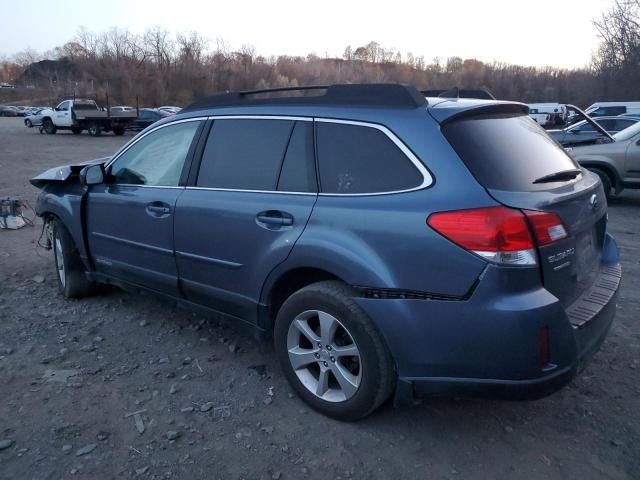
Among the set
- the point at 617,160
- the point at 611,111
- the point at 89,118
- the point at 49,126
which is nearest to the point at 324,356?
the point at 617,160

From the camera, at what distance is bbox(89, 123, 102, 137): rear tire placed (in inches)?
1172

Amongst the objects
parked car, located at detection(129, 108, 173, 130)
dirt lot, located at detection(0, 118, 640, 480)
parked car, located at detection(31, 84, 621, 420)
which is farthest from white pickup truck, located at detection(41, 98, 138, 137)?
parked car, located at detection(31, 84, 621, 420)

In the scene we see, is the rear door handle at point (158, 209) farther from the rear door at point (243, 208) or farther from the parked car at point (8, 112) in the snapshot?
the parked car at point (8, 112)

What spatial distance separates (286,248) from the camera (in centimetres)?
309

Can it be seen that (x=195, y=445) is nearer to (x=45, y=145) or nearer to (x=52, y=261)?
(x=52, y=261)

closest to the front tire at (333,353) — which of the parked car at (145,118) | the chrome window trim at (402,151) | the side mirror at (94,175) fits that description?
the chrome window trim at (402,151)

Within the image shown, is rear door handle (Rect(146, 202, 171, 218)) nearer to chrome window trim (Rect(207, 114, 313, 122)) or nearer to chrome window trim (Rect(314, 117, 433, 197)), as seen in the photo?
chrome window trim (Rect(207, 114, 313, 122))

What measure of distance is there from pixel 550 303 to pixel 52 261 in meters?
5.43

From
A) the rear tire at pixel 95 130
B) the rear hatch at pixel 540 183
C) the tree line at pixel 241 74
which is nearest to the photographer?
the rear hatch at pixel 540 183

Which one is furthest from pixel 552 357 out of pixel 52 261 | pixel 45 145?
pixel 45 145

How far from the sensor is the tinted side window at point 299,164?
3.14 meters

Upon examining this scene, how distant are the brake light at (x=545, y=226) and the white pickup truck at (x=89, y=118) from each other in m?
30.1

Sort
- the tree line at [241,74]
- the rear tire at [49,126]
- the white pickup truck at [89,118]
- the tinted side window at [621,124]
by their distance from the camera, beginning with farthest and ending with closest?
1. the tree line at [241,74]
2. the rear tire at [49,126]
3. the white pickup truck at [89,118]
4. the tinted side window at [621,124]

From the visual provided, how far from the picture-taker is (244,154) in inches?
138
